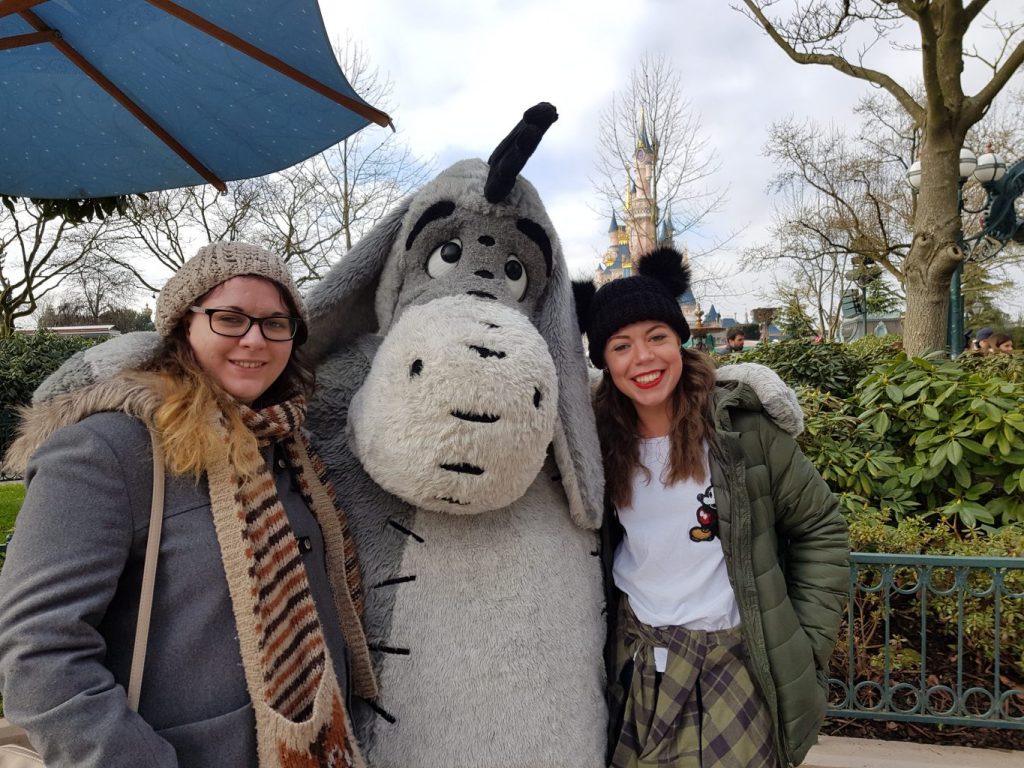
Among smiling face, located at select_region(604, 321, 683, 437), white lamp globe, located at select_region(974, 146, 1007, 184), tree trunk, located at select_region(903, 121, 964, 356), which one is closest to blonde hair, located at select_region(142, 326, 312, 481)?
smiling face, located at select_region(604, 321, 683, 437)

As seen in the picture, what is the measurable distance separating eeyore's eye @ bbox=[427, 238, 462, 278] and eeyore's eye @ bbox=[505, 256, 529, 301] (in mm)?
151

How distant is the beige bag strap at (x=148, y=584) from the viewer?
114 centimetres

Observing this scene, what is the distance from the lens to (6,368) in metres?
11.9

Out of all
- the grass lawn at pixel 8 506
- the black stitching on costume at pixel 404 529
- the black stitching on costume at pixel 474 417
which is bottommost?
the grass lawn at pixel 8 506

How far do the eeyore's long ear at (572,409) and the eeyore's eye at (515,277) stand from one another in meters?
0.09

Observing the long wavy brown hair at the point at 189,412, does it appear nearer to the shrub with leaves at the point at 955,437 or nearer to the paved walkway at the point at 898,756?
the paved walkway at the point at 898,756

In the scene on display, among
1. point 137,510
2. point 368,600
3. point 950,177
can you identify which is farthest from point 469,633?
point 950,177

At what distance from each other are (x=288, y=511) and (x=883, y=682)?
302 cm

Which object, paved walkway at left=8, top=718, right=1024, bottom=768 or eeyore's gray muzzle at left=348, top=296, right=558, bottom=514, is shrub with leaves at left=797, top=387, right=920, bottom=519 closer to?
paved walkway at left=8, top=718, right=1024, bottom=768

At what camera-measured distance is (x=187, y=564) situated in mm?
1220

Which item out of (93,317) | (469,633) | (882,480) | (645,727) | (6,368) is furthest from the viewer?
(93,317)

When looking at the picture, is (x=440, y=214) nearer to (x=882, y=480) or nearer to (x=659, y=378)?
(x=659, y=378)

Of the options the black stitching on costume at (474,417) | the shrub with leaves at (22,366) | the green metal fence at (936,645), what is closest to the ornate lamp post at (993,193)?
the green metal fence at (936,645)

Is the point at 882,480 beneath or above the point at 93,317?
beneath
